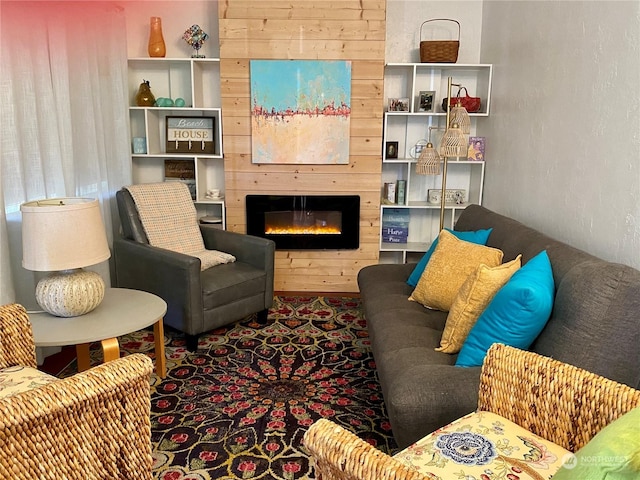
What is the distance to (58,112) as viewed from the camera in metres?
2.91

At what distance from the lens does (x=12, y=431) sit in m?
1.34

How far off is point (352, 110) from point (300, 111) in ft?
1.30

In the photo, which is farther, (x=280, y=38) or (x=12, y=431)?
(x=280, y=38)

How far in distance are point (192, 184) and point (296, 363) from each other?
1987 millimetres

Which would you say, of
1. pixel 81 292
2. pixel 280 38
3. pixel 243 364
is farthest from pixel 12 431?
pixel 280 38

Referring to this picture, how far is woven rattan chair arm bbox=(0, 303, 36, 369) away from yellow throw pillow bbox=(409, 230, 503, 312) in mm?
1791

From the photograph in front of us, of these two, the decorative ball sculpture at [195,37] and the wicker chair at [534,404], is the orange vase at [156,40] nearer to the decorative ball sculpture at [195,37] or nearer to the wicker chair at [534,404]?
the decorative ball sculpture at [195,37]

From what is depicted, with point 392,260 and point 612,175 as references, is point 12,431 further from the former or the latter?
point 392,260

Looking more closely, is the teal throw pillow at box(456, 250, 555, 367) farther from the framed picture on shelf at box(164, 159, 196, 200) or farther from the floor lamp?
the framed picture on shelf at box(164, 159, 196, 200)

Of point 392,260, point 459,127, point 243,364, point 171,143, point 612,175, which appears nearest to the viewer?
point 612,175

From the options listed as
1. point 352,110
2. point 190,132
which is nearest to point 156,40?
point 190,132

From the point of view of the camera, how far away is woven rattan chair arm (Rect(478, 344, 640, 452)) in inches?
53.2

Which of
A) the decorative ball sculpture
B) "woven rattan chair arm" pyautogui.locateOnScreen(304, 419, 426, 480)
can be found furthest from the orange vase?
"woven rattan chair arm" pyautogui.locateOnScreen(304, 419, 426, 480)

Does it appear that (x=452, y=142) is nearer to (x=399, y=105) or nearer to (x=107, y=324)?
(x=399, y=105)
